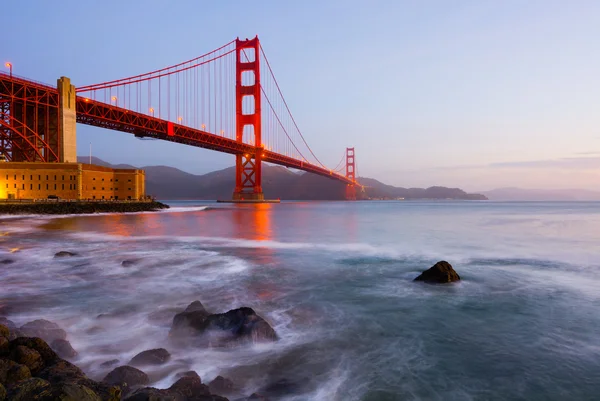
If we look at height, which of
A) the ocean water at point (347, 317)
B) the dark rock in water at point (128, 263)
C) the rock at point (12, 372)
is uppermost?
the rock at point (12, 372)

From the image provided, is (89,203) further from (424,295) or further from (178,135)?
(424,295)

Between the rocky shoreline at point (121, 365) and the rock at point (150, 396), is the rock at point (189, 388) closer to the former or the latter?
the rocky shoreline at point (121, 365)

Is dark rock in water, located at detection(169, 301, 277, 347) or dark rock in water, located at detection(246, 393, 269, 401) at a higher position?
dark rock in water, located at detection(169, 301, 277, 347)

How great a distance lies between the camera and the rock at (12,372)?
266 centimetres

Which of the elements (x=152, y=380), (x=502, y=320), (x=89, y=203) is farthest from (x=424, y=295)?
(x=89, y=203)

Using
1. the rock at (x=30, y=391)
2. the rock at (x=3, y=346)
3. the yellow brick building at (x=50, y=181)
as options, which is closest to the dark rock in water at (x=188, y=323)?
the rock at (x=3, y=346)

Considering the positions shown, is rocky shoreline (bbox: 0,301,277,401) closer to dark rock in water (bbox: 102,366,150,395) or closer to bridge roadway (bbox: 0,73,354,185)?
dark rock in water (bbox: 102,366,150,395)

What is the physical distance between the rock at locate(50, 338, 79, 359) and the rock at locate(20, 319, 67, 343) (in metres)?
0.25

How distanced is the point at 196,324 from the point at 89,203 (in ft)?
109

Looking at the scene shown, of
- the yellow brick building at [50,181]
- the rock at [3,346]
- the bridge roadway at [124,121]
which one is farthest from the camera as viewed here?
the bridge roadway at [124,121]

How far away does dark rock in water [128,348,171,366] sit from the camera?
12.1 feet

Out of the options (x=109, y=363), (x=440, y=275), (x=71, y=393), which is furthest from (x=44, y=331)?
(x=440, y=275)

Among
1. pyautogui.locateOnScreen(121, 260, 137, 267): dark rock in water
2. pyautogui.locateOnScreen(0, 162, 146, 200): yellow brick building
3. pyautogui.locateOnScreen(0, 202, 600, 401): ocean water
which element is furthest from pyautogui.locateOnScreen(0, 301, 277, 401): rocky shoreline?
pyautogui.locateOnScreen(0, 162, 146, 200): yellow brick building

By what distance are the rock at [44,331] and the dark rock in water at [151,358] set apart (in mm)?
1234
